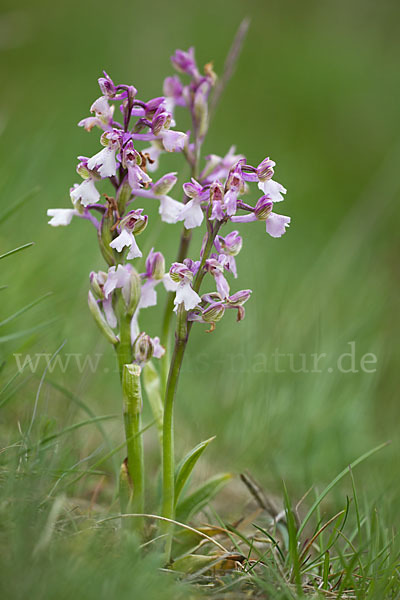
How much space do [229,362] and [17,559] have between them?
150cm

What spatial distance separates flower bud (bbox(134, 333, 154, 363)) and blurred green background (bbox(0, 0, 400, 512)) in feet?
0.73

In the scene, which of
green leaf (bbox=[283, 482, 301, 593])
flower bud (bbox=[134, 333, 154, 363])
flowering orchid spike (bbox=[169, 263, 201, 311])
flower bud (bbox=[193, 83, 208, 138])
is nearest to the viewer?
green leaf (bbox=[283, 482, 301, 593])

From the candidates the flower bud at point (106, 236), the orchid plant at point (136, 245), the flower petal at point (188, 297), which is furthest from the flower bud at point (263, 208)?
the flower bud at point (106, 236)

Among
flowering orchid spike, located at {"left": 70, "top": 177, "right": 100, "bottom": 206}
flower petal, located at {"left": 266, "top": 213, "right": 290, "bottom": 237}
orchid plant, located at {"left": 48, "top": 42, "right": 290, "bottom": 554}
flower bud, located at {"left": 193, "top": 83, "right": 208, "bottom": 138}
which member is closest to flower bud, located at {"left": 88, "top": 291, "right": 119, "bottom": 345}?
orchid plant, located at {"left": 48, "top": 42, "right": 290, "bottom": 554}

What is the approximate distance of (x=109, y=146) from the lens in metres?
1.21

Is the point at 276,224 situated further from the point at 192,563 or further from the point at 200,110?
the point at 192,563

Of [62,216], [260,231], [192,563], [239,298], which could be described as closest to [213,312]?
[239,298]

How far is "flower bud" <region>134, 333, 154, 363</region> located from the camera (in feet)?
4.28

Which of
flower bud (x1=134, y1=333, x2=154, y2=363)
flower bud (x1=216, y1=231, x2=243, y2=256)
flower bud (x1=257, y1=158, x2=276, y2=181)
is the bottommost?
flower bud (x1=134, y1=333, x2=154, y2=363)

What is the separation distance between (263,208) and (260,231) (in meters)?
2.62

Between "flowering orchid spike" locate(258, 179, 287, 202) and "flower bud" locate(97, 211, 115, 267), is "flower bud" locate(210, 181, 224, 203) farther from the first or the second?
"flower bud" locate(97, 211, 115, 267)

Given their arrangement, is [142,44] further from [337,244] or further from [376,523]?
[376,523]

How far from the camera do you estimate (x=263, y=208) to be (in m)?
1.23

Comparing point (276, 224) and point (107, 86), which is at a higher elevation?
point (107, 86)
